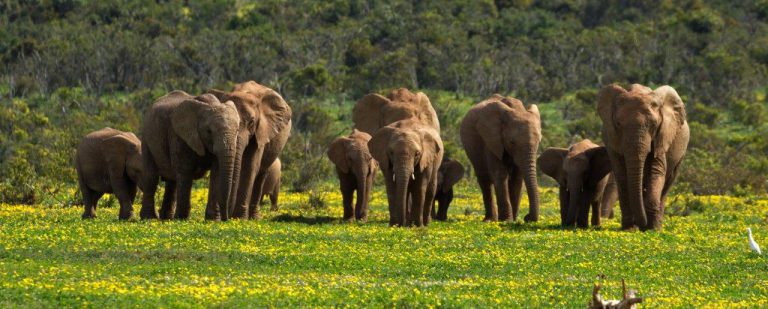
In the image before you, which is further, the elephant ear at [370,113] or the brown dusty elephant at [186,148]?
the elephant ear at [370,113]

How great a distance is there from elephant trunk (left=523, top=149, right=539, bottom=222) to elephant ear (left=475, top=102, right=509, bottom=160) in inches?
38.2

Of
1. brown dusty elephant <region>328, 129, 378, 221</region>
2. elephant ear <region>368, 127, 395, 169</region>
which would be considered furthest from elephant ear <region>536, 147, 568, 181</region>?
elephant ear <region>368, 127, 395, 169</region>

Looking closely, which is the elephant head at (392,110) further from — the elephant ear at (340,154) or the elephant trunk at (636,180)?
the elephant trunk at (636,180)

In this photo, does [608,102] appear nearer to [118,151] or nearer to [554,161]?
[554,161]

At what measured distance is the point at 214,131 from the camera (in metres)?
27.6

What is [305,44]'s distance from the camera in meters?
97.4

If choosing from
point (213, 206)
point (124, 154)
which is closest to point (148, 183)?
point (124, 154)

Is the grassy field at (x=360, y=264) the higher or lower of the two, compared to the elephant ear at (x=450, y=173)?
higher

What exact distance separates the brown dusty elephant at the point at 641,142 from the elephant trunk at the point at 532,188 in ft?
8.75

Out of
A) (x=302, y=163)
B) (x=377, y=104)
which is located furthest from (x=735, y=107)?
(x=377, y=104)

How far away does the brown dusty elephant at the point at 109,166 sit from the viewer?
1169 inches

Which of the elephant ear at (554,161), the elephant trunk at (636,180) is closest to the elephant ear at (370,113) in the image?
A: the elephant ear at (554,161)

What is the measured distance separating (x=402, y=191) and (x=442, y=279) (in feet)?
25.9

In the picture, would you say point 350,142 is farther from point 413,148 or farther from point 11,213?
point 11,213
